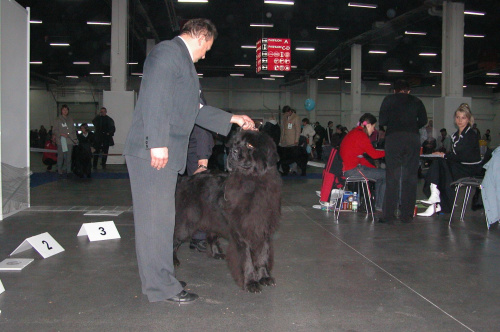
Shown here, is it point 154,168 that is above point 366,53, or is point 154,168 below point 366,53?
below

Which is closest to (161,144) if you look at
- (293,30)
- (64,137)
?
(64,137)

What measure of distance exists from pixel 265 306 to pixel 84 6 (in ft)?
50.8

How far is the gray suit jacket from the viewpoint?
Result: 7.89 feet

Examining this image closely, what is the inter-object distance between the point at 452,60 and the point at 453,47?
1.35ft

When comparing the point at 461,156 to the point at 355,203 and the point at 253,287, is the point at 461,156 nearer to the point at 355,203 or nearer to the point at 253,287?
the point at 355,203

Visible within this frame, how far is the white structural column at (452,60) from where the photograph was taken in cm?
1319

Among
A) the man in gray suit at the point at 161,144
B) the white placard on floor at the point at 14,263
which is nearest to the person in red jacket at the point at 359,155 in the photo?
the man in gray suit at the point at 161,144

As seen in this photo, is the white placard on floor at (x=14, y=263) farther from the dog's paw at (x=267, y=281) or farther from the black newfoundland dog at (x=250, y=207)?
the dog's paw at (x=267, y=281)

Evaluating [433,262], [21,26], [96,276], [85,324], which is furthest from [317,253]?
[21,26]

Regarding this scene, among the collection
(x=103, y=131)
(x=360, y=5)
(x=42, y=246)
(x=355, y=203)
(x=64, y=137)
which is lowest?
(x=42, y=246)

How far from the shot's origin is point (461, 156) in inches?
225

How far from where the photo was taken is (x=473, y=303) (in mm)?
2746

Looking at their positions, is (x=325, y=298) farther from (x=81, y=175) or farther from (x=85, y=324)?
(x=81, y=175)

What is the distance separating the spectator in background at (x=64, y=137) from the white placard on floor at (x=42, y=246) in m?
7.10
